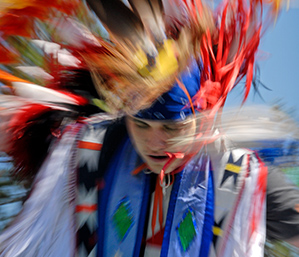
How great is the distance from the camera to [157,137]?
0.99 metres

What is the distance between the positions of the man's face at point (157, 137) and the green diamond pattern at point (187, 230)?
0.47 ft

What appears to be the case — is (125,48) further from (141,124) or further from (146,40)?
(141,124)

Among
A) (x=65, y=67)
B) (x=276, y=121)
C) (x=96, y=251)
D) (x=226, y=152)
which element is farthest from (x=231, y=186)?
(x=65, y=67)

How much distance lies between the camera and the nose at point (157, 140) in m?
0.98

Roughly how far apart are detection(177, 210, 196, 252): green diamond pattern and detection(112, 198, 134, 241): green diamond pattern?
16 centimetres

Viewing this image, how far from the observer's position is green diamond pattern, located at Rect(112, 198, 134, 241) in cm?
108

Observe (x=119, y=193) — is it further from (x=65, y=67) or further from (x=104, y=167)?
(x=65, y=67)

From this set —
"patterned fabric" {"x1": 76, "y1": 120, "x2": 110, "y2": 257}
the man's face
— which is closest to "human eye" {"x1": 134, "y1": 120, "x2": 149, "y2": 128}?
the man's face

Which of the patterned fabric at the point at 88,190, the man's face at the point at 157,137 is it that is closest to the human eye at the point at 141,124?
the man's face at the point at 157,137

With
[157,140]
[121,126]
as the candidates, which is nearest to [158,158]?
[157,140]

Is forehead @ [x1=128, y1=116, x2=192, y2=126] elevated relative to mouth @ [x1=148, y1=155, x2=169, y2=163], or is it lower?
elevated

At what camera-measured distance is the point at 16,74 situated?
1006 mm

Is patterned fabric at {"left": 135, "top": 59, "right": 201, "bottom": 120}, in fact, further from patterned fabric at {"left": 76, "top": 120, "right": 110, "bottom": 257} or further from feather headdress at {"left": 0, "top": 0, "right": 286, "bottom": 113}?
patterned fabric at {"left": 76, "top": 120, "right": 110, "bottom": 257}

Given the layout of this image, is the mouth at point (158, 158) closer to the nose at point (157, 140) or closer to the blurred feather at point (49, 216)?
the nose at point (157, 140)
